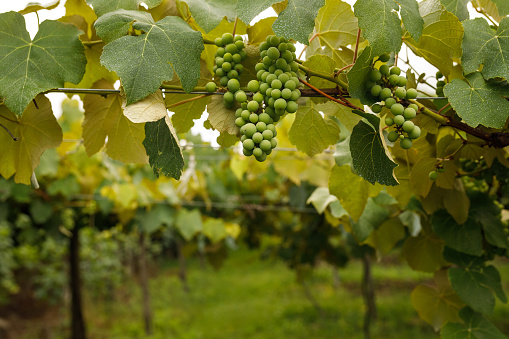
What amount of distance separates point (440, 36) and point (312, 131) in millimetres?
402

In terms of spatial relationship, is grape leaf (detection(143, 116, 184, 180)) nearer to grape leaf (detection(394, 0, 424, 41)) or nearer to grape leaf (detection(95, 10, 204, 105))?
grape leaf (detection(95, 10, 204, 105))

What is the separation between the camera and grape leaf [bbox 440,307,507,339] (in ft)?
4.29

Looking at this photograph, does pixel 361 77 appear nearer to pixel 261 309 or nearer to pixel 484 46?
pixel 484 46

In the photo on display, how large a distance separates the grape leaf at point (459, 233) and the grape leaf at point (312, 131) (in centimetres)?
55

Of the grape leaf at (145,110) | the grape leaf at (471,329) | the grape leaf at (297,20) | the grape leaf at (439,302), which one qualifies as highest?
the grape leaf at (297,20)

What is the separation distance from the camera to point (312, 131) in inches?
44.1

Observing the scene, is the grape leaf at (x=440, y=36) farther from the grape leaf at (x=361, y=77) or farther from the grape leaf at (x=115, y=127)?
the grape leaf at (x=115, y=127)

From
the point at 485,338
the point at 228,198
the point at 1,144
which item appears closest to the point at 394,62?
the point at 485,338

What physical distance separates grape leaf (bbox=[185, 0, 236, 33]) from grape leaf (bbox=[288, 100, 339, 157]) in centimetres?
34

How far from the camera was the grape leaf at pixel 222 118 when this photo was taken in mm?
904

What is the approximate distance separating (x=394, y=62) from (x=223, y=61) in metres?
0.49

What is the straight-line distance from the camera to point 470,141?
3.54 feet

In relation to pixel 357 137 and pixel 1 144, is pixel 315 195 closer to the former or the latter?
pixel 357 137

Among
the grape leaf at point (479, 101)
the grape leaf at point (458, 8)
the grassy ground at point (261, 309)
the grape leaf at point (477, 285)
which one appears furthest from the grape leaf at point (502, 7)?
the grassy ground at point (261, 309)
